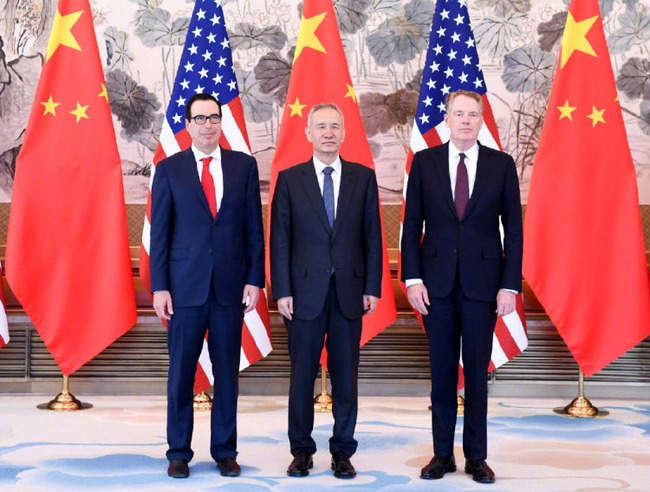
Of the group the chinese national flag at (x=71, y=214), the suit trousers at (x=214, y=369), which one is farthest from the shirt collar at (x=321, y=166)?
the chinese national flag at (x=71, y=214)

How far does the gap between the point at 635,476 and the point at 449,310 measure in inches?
45.0

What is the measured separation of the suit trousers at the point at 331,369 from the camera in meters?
3.52

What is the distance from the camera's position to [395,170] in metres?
6.26

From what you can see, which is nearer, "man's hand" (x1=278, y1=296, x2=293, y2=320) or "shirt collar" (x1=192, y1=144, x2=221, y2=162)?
"man's hand" (x1=278, y1=296, x2=293, y2=320)

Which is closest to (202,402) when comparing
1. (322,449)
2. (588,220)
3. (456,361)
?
(322,449)

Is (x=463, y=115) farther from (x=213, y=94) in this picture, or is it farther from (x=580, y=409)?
(x=580, y=409)

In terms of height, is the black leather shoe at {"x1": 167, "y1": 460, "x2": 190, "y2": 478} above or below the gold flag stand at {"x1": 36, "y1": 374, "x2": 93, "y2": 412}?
above

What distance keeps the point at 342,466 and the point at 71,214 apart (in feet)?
8.37

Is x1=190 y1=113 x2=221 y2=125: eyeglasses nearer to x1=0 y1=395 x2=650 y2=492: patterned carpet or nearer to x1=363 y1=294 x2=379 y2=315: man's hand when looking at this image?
x1=363 y1=294 x2=379 y2=315: man's hand

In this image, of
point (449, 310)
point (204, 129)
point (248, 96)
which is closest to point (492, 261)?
point (449, 310)

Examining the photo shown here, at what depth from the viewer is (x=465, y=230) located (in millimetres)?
3453

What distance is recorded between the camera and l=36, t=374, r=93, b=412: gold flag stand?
509 centimetres

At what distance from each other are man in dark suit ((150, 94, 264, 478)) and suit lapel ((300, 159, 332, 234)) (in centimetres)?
25

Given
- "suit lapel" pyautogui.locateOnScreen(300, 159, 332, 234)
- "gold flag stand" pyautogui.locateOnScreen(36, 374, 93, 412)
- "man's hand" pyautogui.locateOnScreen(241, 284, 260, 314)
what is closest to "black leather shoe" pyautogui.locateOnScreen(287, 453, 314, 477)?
"man's hand" pyautogui.locateOnScreen(241, 284, 260, 314)
